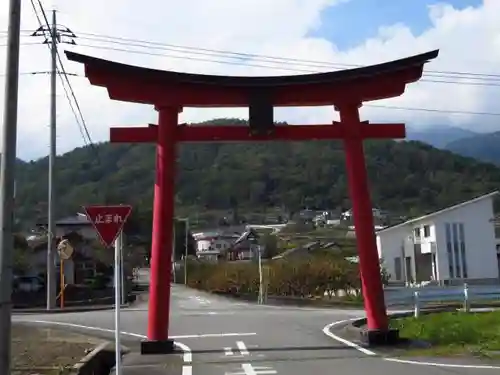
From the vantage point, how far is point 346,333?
677 inches

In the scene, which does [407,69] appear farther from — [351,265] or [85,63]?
[351,265]

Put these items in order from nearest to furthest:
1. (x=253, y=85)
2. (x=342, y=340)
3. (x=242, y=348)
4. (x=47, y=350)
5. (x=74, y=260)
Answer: (x=47, y=350) → (x=242, y=348) → (x=253, y=85) → (x=342, y=340) → (x=74, y=260)

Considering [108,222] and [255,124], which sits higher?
[255,124]

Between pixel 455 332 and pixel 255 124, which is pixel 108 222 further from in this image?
pixel 455 332

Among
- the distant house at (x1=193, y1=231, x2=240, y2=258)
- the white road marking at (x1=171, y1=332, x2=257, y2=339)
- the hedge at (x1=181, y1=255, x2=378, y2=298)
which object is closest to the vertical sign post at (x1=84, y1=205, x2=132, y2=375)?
the white road marking at (x1=171, y1=332, x2=257, y2=339)

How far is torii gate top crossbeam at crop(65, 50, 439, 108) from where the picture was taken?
1435 cm

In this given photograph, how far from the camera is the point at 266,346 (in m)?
14.8

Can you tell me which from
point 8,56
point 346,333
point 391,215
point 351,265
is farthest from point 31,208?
point 391,215

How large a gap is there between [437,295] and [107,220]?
54.1 ft

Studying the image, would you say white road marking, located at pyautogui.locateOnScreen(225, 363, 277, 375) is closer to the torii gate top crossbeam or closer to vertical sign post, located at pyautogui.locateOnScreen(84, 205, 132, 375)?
vertical sign post, located at pyautogui.locateOnScreen(84, 205, 132, 375)

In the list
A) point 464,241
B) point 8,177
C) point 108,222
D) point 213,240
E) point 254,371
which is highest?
point 213,240

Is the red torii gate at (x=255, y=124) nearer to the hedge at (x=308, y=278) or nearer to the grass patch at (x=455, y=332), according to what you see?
the grass patch at (x=455, y=332)

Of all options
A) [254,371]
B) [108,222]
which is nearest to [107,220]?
[108,222]

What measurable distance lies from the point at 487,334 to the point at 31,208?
41.2 metres
